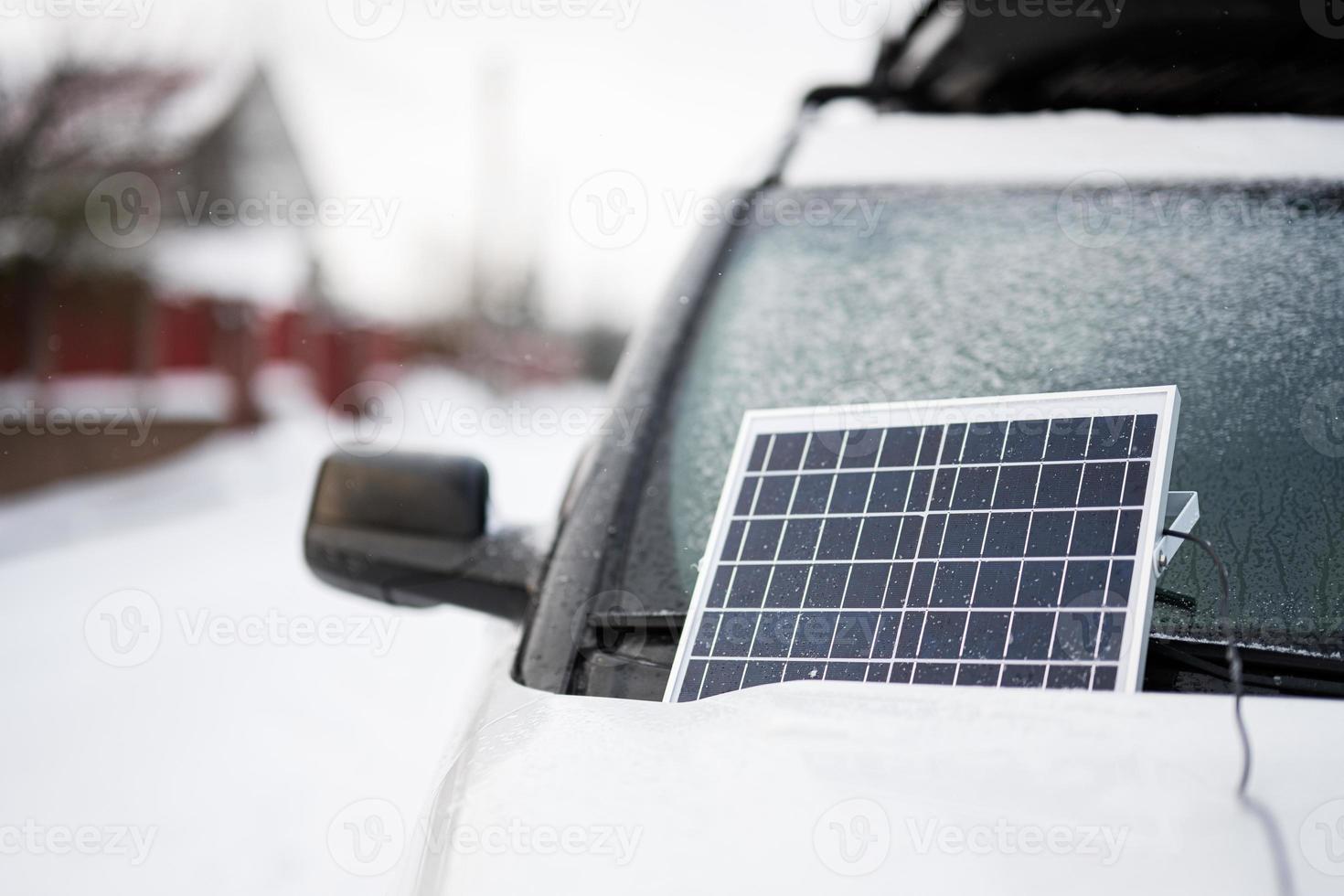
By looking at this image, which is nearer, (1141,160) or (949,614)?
(949,614)

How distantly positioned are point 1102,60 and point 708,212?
1.05 metres

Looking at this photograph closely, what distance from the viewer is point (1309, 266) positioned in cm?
162

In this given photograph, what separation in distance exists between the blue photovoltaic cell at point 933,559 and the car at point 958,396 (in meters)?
0.06

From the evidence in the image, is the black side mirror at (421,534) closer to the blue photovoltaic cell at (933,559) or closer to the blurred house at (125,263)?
the blue photovoltaic cell at (933,559)

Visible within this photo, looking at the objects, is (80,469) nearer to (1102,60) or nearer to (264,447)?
(264,447)

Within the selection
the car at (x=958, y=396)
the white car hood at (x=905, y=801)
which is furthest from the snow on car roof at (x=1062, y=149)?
the white car hood at (x=905, y=801)

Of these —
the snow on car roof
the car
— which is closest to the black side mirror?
the car

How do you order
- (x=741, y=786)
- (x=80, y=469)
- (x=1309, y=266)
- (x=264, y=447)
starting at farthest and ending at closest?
(x=264, y=447)
(x=80, y=469)
(x=1309, y=266)
(x=741, y=786)

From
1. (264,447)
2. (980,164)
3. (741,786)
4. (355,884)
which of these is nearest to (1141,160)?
(980,164)

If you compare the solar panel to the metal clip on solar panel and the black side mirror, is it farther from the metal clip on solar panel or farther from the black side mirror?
the black side mirror

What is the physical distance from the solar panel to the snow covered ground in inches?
17.6

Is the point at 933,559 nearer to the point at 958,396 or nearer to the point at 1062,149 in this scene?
the point at 958,396

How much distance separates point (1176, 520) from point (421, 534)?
3.71 ft

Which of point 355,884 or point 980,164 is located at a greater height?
point 980,164
